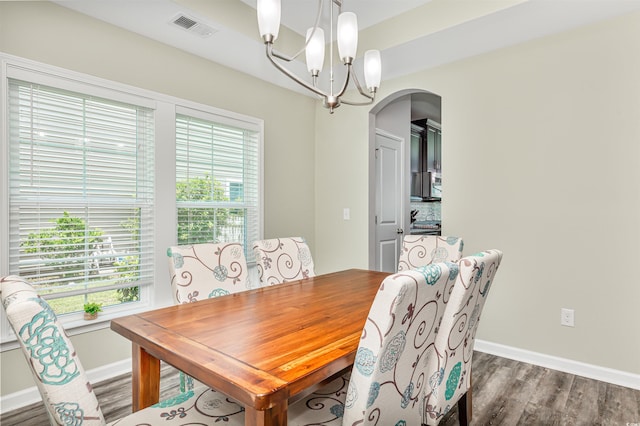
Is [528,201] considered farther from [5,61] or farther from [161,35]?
[5,61]

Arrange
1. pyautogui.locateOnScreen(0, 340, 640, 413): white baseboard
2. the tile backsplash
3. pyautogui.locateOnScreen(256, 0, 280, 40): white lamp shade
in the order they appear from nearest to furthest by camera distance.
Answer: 1. pyautogui.locateOnScreen(256, 0, 280, 40): white lamp shade
2. pyautogui.locateOnScreen(0, 340, 640, 413): white baseboard
3. the tile backsplash

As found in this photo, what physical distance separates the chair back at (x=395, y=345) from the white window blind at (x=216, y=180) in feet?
7.26

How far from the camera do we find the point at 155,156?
2.62 meters

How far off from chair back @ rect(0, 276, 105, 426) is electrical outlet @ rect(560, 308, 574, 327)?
9.38 feet

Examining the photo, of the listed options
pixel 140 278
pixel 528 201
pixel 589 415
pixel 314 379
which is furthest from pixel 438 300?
pixel 140 278

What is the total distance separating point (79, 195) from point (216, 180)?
1.06m

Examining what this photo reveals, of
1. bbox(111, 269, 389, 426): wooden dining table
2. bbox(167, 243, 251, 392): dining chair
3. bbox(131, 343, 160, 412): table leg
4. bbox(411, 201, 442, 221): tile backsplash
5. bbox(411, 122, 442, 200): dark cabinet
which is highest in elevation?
bbox(411, 122, 442, 200): dark cabinet

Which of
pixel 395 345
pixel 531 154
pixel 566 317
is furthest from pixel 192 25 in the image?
pixel 566 317

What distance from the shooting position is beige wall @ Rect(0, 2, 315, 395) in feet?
6.73

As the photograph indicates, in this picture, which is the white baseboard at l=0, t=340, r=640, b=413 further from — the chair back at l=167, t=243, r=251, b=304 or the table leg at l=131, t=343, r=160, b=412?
the table leg at l=131, t=343, r=160, b=412

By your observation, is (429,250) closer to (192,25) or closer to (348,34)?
(348,34)

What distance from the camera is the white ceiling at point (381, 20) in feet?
7.30

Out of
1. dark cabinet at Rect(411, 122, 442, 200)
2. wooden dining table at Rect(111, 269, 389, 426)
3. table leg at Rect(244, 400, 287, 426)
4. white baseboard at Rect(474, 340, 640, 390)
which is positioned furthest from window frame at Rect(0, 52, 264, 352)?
dark cabinet at Rect(411, 122, 442, 200)

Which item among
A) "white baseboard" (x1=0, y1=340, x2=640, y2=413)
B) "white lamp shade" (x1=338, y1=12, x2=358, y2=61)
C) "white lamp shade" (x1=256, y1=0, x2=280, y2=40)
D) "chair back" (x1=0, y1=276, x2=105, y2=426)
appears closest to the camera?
"chair back" (x1=0, y1=276, x2=105, y2=426)
